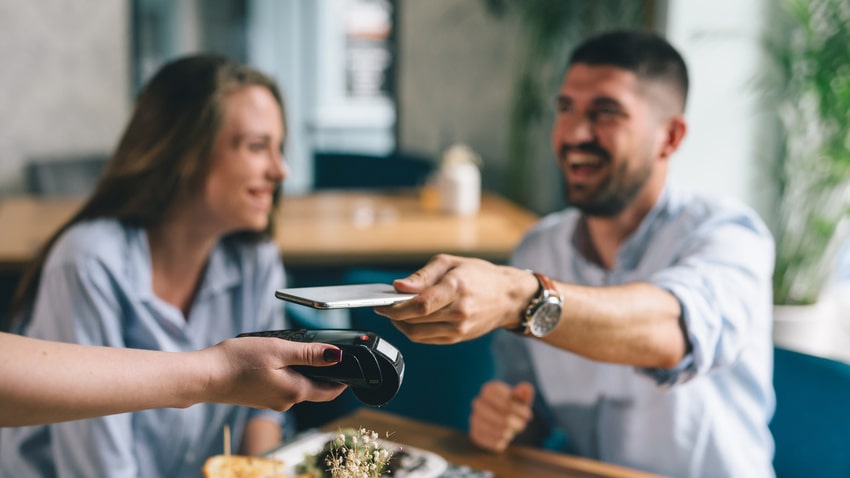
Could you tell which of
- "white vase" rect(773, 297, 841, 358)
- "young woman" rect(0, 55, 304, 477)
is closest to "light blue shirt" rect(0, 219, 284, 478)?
"young woman" rect(0, 55, 304, 477)

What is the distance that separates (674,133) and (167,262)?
967 mm

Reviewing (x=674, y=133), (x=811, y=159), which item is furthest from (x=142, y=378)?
(x=811, y=159)

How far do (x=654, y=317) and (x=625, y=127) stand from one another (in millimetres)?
432

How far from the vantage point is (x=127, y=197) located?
138cm

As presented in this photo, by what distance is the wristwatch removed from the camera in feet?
2.99

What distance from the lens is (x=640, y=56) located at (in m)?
1.34

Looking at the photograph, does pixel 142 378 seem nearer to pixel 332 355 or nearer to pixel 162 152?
pixel 332 355

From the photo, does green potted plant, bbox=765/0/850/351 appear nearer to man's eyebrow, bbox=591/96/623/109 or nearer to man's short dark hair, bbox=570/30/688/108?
man's short dark hair, bbox=570/30/688/108

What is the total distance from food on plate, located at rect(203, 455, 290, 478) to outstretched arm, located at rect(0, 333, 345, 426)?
0.36 metres

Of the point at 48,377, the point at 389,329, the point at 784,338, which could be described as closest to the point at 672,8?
the point at 784,338

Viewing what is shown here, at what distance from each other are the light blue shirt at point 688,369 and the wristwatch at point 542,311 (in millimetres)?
224

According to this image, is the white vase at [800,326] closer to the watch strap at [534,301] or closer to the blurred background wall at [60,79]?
the watch strap at [534,301]

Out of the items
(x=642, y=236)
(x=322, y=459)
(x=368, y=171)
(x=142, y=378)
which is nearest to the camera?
(x=142, y=378)

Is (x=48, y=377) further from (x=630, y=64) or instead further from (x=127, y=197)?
(x=630, y=64)
